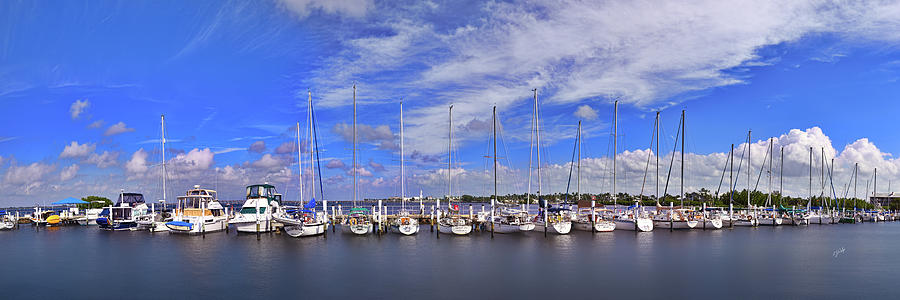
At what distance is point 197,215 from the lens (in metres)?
58.7

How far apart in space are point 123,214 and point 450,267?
53.4 meters

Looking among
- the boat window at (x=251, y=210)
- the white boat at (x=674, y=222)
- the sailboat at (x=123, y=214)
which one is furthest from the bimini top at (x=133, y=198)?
the white boat at (x=674, y=222)

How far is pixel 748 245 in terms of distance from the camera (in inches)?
1848

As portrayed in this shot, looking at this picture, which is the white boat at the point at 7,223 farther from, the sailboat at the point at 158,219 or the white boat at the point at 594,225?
the white boat at the point at 594,225

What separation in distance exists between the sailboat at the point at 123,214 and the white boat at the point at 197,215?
28.7ft

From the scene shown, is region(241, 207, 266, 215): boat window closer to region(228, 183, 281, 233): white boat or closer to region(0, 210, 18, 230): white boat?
region(228, 183, 281, 233): white boat

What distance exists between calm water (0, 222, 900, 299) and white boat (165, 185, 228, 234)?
372cm

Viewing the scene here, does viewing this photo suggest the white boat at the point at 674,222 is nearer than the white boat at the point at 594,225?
No

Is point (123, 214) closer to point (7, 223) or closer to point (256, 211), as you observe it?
point (7, 223)

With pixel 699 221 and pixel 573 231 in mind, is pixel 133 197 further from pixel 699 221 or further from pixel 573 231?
pixel 699 221

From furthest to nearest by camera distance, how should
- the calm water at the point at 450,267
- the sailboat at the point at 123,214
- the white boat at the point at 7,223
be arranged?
the white boat at the point at 7,223 < the sailboat at the point at 123,214 < the calm water at the point at 450,267

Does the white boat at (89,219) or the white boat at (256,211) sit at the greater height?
the white boat at (256,211)

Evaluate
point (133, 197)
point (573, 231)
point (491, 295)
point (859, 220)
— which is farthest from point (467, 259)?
point (859, 220)

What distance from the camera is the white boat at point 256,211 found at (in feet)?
184
